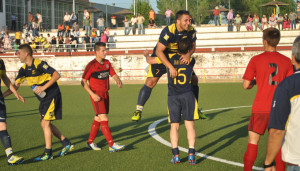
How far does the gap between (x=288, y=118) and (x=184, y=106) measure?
3138 millimetres

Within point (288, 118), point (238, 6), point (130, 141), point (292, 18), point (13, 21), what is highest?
point (238, 6)

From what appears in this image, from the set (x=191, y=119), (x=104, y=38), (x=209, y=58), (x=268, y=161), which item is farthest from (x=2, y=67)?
(x=104, y=38)

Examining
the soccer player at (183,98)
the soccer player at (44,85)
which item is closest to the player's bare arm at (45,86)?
the soccer player at (44,85)

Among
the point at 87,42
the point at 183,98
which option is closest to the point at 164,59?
the point at 183,98

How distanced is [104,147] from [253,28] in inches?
1261

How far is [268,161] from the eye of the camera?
365cm

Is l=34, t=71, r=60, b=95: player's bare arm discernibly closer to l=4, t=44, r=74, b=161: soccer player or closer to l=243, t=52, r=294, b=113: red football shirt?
l=4, t=44, r=74, b=161: soccer player

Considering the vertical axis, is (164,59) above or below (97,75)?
above

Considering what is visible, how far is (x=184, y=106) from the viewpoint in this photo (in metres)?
6.25

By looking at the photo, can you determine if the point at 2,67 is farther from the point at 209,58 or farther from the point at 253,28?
the point at 253,28

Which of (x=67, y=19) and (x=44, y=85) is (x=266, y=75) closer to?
(x=44, y=85)

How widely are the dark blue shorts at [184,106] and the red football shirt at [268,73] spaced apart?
1385mm

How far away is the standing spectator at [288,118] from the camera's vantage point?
3076 mm

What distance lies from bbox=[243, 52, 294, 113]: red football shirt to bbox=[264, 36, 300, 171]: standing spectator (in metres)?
1.75
